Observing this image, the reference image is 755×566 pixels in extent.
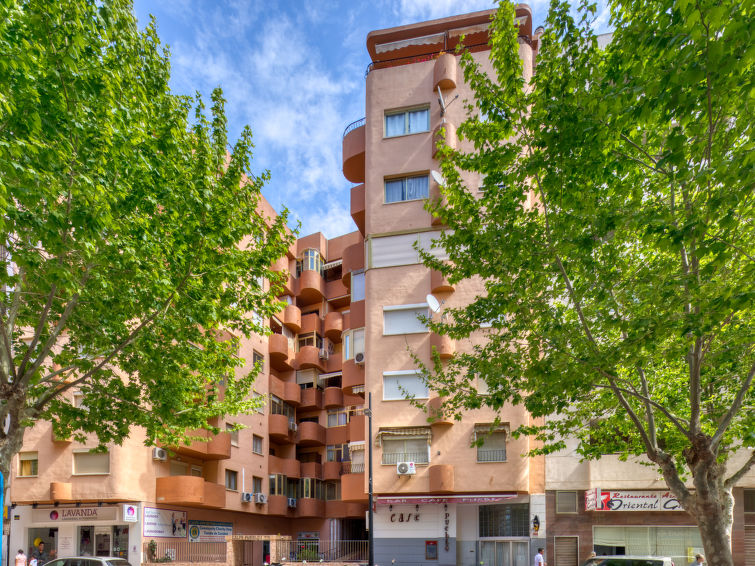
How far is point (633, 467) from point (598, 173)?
606 inches

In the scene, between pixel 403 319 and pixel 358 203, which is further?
pixel 358 203

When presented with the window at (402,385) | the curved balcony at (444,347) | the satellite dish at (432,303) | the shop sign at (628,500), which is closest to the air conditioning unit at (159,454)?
the window at (402,385)

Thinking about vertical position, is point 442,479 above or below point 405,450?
below

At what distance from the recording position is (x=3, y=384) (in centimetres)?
1158

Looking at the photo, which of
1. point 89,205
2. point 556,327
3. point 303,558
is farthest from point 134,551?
point 556,327

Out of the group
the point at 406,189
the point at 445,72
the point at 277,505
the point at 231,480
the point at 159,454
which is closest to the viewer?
the point at 159,454

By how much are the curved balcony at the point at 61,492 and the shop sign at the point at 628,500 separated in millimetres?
19259

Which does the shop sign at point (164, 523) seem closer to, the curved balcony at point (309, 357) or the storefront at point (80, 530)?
the storefront at point (80, 530)

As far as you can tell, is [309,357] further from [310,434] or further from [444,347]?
[444,347]

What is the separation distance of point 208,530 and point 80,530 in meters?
5.82

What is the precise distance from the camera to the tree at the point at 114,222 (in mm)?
9477

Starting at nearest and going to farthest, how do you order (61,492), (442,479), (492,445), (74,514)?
(442,479) → (492,445) → (61,492) → (74,514)

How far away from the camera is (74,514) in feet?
79.6

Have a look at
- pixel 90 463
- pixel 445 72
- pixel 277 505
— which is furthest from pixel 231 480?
pixel 445 72
